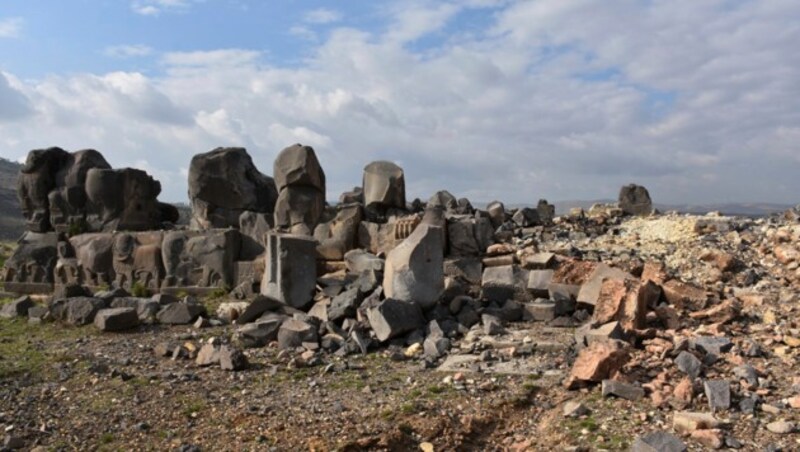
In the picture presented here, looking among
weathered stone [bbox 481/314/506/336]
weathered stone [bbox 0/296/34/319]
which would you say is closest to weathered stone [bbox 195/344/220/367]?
weathered stone [bbox 481/314/506/336]

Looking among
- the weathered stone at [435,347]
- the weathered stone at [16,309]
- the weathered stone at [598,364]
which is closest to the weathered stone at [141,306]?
the weathered stone at [16,309]

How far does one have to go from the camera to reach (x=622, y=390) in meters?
6.49

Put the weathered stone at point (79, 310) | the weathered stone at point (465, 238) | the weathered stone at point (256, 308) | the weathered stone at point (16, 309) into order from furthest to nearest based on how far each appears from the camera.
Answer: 1. the weathered stone at point (465, 238)
2. the weathered stone at point (16, 309)
3. the weathered stone at point (79, 310)
4. the weathered stone at point (256, 308)

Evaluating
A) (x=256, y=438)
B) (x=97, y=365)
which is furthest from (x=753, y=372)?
(x=97, y=365)

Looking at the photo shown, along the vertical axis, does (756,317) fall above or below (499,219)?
below

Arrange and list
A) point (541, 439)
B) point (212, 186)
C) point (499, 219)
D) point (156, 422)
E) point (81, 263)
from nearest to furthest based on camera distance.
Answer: point (541, 439) → point (156, 422) → point (81, 263) → point (212, 186) → point (499, 219)

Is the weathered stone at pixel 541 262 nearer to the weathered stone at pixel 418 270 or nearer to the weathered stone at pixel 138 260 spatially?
the weathered stone at pixel 418 270

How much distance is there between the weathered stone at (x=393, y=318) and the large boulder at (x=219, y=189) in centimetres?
790

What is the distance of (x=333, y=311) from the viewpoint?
1016 cm

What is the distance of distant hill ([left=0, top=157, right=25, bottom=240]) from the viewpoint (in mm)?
50594

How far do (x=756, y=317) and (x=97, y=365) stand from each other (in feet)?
27.6

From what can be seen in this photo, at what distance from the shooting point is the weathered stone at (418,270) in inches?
397

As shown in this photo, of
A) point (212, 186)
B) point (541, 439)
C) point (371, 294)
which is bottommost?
point (541, 439)

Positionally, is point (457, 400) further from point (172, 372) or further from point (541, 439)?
point (172, 372)
